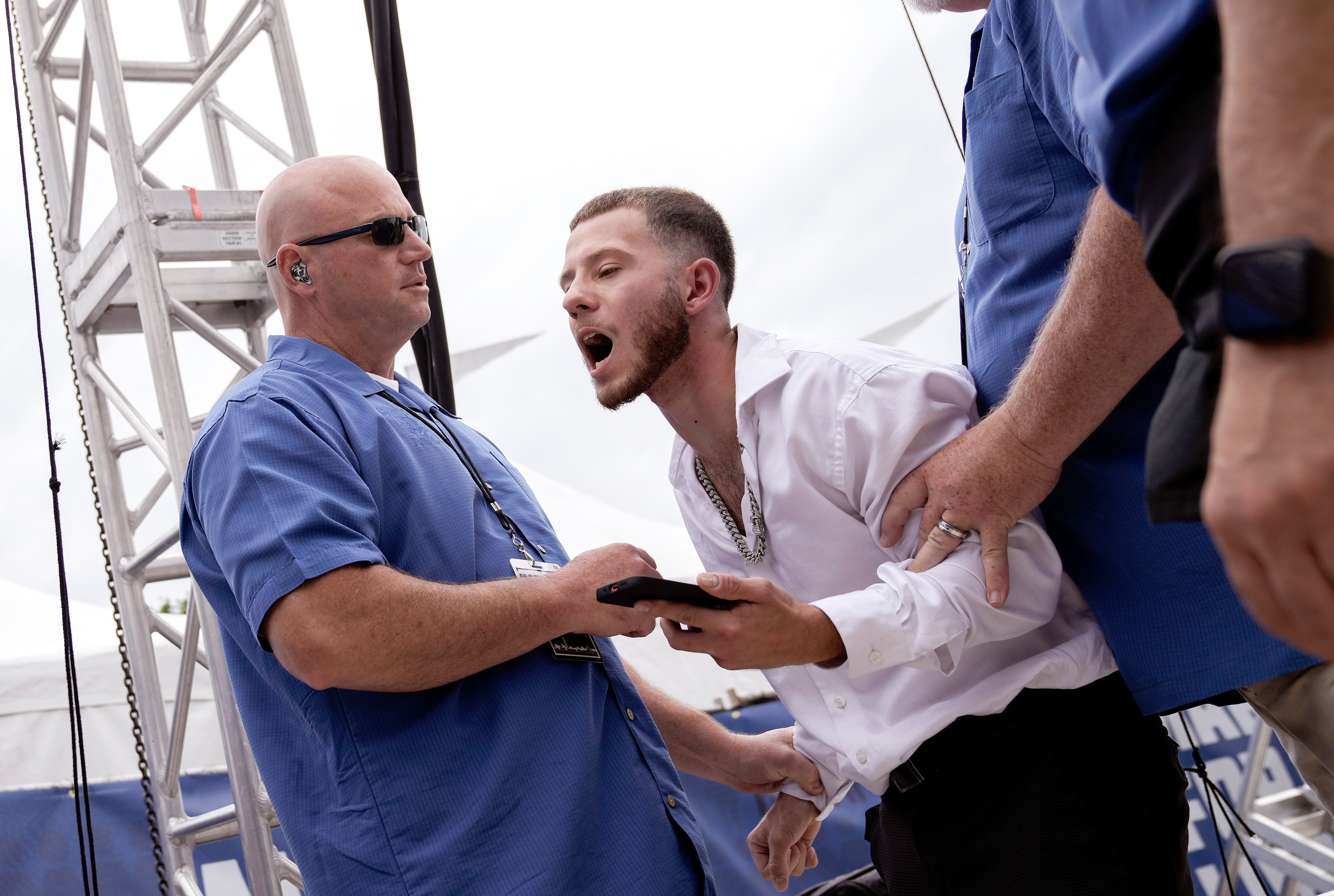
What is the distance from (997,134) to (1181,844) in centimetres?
131

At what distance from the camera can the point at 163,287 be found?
3283 millimetres

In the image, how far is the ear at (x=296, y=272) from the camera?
2234mm

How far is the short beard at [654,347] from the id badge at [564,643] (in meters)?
0.41

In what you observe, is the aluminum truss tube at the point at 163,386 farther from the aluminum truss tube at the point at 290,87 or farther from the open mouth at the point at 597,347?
the open mouth at the point at 597,347

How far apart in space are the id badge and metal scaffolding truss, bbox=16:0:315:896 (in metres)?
1.75

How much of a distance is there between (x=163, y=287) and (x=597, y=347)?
202 centimetres

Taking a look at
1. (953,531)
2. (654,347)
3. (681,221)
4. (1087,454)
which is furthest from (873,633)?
(681,221)

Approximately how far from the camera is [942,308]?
9523 mm

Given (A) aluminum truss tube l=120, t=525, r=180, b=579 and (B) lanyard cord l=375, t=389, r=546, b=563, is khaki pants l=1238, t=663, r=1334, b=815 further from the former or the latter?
(A) aluminum truss tube l=120, t=525, r=180, b=579

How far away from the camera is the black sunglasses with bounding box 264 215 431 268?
7.45 feet

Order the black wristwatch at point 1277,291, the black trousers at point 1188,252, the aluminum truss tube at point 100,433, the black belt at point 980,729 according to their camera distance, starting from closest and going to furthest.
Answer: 1. the black wristwatch at point 1277,291
2. the black trousers at point 1188,252
3. the black belt at point 980,729
4. the aluminum truss tube at point 100,433

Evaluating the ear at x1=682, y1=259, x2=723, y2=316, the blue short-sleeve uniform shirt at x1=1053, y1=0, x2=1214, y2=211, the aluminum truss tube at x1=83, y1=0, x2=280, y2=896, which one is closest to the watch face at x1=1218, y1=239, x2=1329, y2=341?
the blue short-sleeve uniform shirt at x1=1053, y1=0, x2=1214, y2=211

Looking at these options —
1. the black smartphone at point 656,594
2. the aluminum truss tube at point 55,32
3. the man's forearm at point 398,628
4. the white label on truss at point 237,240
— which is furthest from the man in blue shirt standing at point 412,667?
the aluminum truss tube at point 55,32

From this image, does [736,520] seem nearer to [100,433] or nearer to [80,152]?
[100,433]
